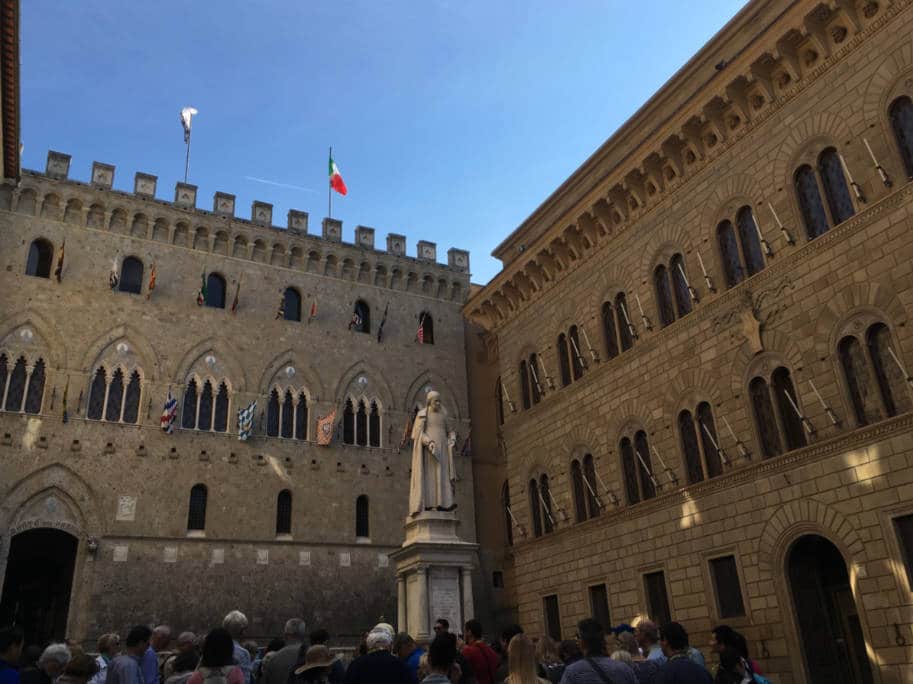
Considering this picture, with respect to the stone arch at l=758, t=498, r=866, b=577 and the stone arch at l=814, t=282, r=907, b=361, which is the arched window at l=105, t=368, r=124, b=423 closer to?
the stone arch at l=758, t=498, r=866, b=577

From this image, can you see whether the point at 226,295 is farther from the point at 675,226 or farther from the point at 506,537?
the point at 675,226

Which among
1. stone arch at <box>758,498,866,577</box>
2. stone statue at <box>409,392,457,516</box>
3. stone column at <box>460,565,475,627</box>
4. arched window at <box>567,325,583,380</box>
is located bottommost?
stone column at <box>460,565,475,627</box>

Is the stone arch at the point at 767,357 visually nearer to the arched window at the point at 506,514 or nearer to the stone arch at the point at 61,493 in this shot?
the arched window at the point at 506,514

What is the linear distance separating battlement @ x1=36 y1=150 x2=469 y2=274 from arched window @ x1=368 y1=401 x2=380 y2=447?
6394 millimetres

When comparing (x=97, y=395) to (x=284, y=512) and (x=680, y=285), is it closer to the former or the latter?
(x=284, y=512)

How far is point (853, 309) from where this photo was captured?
13.0m

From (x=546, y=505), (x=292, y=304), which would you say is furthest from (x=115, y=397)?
(x=546, y=505)

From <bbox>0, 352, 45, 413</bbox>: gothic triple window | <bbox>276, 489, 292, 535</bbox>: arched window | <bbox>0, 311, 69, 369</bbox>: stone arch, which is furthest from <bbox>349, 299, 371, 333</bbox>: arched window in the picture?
<bbox>0, 352, 45, 413</bbox>: gothic triple window

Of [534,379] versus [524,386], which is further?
[524,386]

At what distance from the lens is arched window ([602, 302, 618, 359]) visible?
18.9 m

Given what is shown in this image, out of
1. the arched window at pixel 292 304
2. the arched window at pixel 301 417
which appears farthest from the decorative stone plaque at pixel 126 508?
the arched window at pixel 292 304

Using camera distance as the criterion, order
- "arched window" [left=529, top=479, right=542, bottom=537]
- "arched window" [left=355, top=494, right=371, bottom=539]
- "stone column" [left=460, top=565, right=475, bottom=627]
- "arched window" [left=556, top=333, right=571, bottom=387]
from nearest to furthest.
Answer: "stone column" [left=460, top=565, right=475, bottom=627] < "arched window" [left=556, top=333, right=571, bottom=387] < "arched window" [left=529, top=479, right=542, bottom=537] < "arched window" [left=355, top=494, right=371, bottom=539]

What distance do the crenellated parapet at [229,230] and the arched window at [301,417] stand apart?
5.00 m

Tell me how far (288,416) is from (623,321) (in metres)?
12.8
